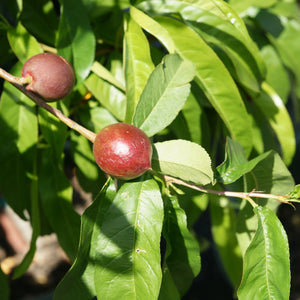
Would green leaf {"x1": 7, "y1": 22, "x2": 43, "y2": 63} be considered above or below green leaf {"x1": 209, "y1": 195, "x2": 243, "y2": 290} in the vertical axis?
above

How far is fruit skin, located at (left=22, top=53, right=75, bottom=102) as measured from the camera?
0.60 m

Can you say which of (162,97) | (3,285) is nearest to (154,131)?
(162,97)

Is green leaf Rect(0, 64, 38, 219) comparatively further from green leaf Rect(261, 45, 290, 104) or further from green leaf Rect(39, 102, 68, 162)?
green leaf Rect(261, 45, 290, 104)

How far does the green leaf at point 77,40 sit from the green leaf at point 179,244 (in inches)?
11.8

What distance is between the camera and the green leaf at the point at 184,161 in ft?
1.82

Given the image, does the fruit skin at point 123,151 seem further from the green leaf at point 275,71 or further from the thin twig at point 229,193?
the green leaf at point 275,71

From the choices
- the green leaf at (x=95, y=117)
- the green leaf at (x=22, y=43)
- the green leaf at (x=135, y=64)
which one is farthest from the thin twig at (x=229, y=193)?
the green leaf at (x=22, y=43)

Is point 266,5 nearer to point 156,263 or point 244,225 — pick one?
point 244,225

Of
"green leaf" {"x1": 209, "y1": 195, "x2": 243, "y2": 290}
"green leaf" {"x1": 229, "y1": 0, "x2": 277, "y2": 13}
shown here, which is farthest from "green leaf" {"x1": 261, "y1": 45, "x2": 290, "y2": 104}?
A: "green leaf" {"x1": 209, "y1": 195, "x2": 243, "y2": 290}

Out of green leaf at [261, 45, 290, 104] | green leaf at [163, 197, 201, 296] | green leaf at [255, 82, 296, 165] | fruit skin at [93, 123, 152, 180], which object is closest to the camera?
fruit skin at [93, 123, 152, 180]

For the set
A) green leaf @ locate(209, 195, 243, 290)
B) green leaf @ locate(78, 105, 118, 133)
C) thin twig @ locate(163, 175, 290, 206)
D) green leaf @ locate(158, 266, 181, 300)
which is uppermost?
thin twig @ locate(163, 175, 290, 206)

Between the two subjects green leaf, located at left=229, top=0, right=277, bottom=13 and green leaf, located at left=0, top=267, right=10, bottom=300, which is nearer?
green leaf, located at left=0, top=267, right=10, bottom=300

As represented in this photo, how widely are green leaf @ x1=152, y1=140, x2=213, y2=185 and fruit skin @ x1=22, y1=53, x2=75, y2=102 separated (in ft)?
0.57

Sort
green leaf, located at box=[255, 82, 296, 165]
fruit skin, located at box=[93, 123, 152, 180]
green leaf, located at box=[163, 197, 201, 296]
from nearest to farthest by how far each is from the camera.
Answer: fruit skin, located at box=[93, 123, 152, 180]
green leaf, located at box=[163, 197, 201, 296]
green leaf, located at box=[255, 82, 296, 165]
